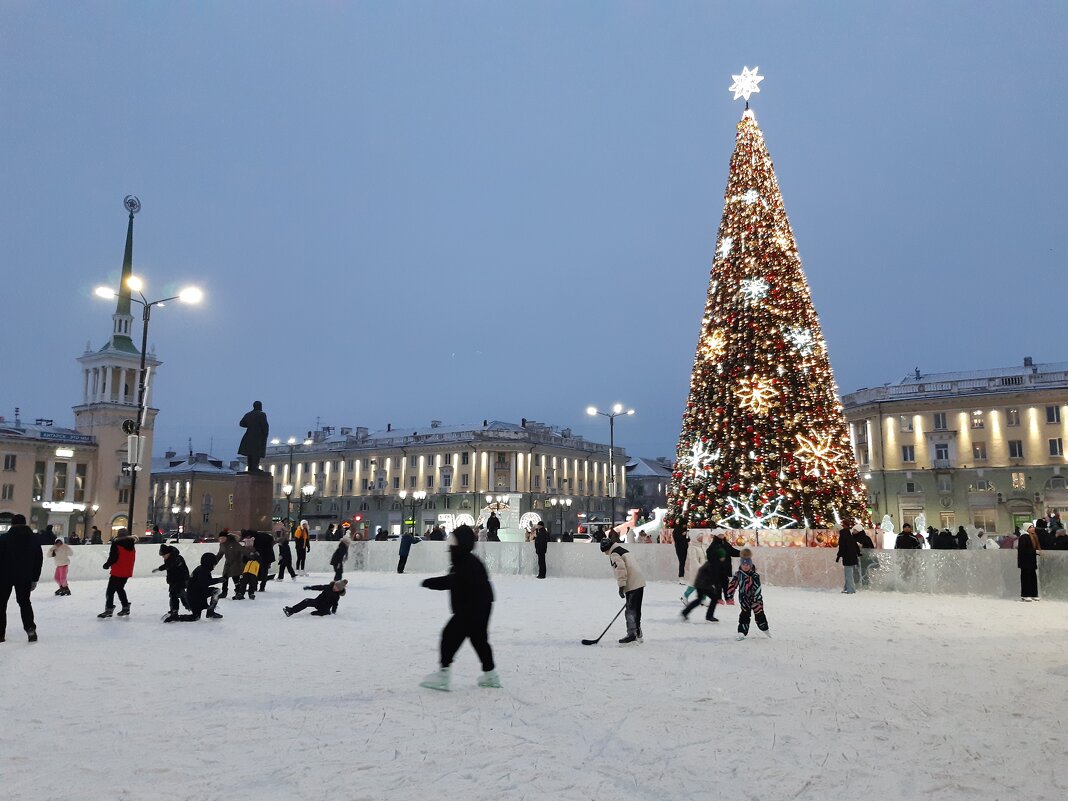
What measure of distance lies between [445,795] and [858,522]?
62.9ft

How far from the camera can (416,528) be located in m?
91.4

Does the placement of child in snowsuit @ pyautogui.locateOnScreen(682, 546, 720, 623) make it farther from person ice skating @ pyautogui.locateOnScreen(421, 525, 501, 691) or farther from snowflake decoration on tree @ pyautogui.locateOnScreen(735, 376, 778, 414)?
snowflake decoration on tree @ pyautogui.locateOnScreen(735, 376, 778, 414)

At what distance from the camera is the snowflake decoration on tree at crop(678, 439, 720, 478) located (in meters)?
22.8

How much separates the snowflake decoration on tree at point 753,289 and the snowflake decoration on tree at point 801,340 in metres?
1.27

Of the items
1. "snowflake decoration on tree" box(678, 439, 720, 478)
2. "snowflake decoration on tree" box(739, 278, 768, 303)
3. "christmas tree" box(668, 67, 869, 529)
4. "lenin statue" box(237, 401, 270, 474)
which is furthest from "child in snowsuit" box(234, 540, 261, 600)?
"snowflake decoration on tree" box(739, 278, 768, 303)

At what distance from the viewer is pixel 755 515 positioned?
22.1m

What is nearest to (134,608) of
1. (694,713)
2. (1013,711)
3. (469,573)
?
(469,573)

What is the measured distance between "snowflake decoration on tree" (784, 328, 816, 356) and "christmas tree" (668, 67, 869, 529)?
0.09 ft

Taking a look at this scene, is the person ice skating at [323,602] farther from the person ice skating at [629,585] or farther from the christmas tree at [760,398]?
the christmas tree at [760,398]

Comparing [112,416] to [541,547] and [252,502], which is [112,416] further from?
[541,547]

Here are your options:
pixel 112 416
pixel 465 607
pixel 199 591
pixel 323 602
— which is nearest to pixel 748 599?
pixel 465 607

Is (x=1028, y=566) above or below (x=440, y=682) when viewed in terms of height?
above

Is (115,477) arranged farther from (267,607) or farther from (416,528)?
(267,607)

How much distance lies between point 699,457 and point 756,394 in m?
2.37
